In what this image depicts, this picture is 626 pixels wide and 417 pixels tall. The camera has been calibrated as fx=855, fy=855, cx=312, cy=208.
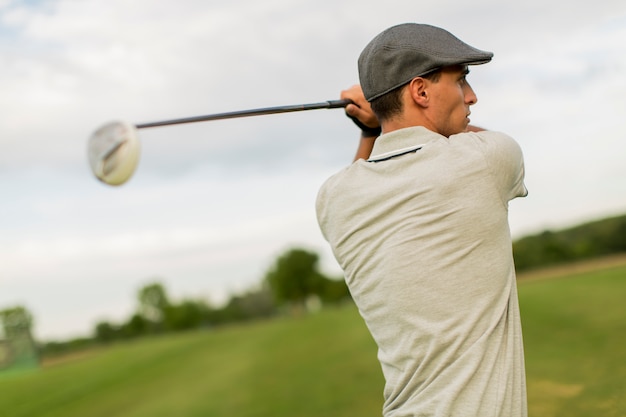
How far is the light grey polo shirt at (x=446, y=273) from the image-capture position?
239 centimetres

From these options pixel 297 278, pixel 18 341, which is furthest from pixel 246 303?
pixel 18 341

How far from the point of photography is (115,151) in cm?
265

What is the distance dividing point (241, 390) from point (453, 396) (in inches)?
546

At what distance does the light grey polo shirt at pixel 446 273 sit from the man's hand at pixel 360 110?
1.67 feet

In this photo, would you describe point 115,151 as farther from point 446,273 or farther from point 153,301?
point 153,301

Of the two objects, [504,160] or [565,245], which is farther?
[565,245]

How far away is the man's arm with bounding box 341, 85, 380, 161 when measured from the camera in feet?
10.3

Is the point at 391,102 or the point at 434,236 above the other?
the point at 391,102

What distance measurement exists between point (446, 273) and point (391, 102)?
0.59 m

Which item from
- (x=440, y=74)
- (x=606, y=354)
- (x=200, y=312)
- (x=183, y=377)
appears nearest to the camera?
(x=440, y=74)

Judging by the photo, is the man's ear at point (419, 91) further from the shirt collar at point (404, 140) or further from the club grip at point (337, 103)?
the club grip at point (337, 103)

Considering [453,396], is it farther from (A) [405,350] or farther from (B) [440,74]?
(B) [440,74]

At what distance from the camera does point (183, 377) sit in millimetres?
22062

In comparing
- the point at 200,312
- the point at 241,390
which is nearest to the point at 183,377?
the point at 241,390
